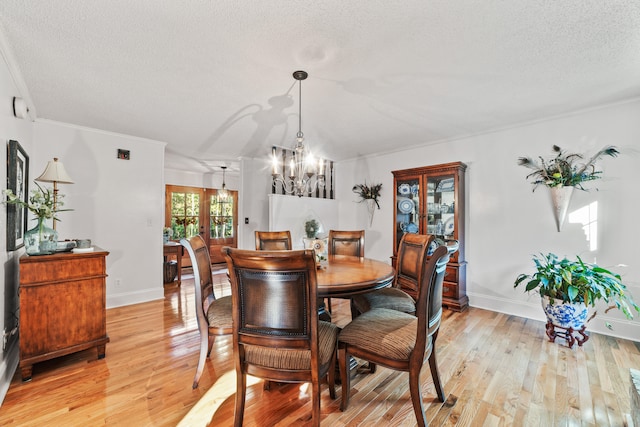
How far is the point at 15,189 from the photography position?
226 centimetres

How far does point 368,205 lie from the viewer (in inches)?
201

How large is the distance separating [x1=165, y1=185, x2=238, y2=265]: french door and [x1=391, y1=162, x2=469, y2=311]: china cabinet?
4.15 meters

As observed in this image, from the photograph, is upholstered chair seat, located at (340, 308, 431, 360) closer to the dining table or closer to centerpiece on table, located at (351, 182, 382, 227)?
the dining table

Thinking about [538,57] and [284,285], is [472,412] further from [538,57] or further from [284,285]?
[538,57]

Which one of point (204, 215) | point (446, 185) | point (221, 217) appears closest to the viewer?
point (446, 185)

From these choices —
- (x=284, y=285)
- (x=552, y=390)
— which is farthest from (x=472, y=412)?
(x=284, y=285)

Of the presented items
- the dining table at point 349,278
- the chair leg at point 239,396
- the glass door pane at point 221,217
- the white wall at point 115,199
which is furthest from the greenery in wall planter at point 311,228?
the chair leg at point 239,396

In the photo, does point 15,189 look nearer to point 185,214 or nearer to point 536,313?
point 185,214

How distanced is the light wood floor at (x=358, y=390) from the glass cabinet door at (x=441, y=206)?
59.9 inches

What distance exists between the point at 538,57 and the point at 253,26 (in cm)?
197

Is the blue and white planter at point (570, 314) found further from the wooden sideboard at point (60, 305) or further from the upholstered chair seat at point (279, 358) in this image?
the wooden sideboard at point (60, 305)

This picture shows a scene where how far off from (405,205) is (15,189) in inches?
167

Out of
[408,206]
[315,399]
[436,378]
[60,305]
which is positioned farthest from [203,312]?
[408,206]

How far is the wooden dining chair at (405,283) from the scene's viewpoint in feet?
7.29
